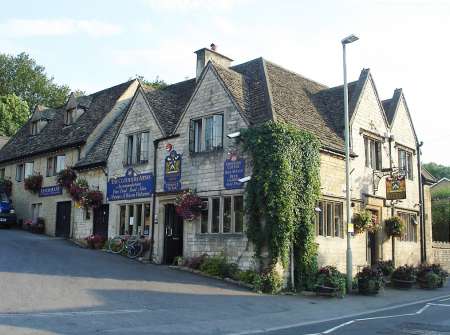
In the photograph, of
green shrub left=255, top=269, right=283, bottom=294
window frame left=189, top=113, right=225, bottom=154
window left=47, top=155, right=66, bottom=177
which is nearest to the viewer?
green shrub left=255, top=269, right=283, bottom=294

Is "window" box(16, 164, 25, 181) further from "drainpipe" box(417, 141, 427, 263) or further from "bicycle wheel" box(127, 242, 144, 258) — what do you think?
"drainpipe" box(417, 141, 427, 263)

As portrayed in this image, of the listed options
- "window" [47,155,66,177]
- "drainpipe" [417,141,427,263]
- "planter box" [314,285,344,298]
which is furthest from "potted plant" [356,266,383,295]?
"window" [47,155,66,177]

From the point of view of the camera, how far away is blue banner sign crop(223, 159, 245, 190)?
771 inches

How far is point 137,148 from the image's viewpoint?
2477cm

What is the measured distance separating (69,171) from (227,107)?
12172 millimetres

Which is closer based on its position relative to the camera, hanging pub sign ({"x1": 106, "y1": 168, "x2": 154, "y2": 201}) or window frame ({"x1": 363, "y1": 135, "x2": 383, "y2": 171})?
hanging pub sign ({"x1": 106, "y1": 168, "x2": 154, "y2": 201})

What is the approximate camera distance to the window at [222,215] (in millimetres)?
19750

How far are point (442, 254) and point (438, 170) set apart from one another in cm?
6241

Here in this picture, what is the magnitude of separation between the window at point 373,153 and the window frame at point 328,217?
11.7 feet

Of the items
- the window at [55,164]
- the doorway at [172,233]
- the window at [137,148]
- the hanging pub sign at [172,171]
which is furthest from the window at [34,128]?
the doorway at [172,233]

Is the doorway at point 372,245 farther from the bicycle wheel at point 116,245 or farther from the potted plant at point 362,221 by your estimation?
the bicycle wheel at point 116,245

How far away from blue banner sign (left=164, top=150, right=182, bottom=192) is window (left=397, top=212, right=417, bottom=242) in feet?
39.4

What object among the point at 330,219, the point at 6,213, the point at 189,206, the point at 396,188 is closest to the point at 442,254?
the point at 396,188

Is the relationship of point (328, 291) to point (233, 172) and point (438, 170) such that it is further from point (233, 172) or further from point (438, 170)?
point (438, 170)
